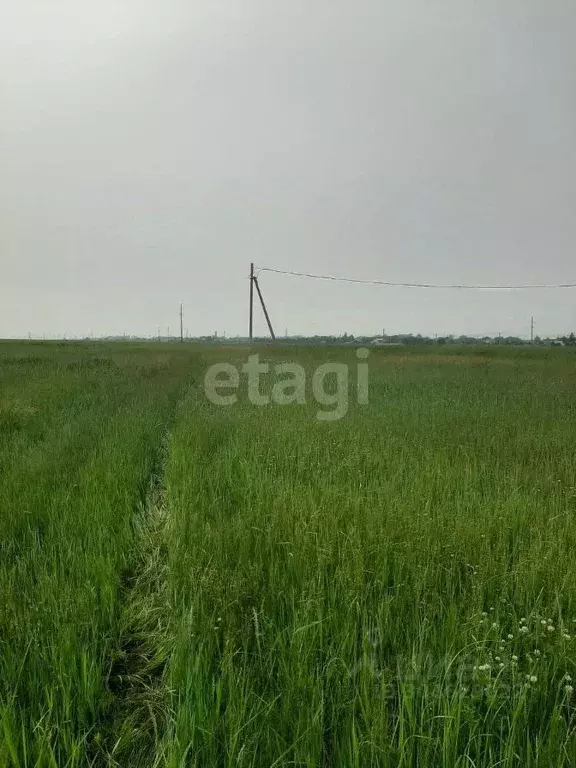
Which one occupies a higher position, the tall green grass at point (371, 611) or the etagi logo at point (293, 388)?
the etagi logo at point (293, 388)

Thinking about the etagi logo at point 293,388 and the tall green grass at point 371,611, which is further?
the etagi logo at point 293,388

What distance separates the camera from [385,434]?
6586 mm

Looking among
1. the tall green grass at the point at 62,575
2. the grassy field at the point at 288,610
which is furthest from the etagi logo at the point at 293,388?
the grassy field at the point at 288,610

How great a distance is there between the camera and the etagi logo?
10.1 metres

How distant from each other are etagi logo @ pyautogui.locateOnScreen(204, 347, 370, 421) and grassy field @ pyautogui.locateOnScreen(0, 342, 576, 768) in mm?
4048

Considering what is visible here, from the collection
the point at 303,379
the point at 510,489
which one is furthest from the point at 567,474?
the point at 303,379

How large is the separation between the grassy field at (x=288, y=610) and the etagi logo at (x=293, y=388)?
405cm

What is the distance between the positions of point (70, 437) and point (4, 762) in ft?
17.2

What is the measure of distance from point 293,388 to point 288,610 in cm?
1097

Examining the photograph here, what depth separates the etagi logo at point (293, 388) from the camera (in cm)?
1009

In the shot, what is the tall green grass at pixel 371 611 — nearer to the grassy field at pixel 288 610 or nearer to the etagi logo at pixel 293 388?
the grassy field at pixel 288 610

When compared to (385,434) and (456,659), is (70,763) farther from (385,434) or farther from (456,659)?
(385,434)

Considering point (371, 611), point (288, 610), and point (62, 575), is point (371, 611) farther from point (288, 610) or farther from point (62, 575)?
point (62, 575)

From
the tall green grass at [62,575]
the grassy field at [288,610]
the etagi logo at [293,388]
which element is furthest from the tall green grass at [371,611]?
the etagi logo at [293,388]
